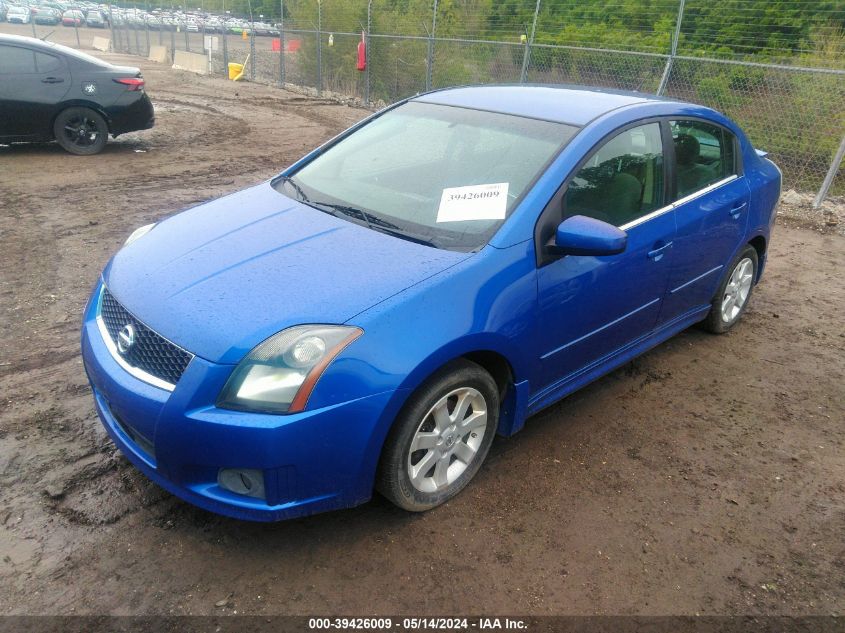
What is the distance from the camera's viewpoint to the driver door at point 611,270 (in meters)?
2.97

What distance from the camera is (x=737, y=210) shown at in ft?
13.6

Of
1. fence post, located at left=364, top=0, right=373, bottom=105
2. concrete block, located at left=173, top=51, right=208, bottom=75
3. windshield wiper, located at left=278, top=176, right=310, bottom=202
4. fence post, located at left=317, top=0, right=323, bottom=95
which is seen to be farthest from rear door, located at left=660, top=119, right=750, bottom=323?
concrete block, located at left=173, top=51, right=208, bottom=75

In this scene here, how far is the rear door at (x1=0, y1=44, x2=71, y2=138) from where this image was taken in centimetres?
831

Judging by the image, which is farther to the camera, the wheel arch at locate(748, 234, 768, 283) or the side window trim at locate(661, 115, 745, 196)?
the wheel arch at locate(748, 234, 768, 283)

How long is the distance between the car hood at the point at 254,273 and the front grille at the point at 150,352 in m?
0.04

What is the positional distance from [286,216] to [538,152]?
1284mm

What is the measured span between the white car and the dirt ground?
51148 mm

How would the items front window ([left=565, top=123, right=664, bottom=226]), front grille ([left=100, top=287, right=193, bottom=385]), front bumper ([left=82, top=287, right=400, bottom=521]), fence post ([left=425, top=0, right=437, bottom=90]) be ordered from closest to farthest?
1. front bumper ([left=82, top=287, right=400, bottom=521])
2. front grille ([left=100, top=287, right=193, bottom=385])
3. front window ([left=565, top=123, right=664, bottom=226])
4. fence post ([left=425, top=0, right=437, bottom=90])

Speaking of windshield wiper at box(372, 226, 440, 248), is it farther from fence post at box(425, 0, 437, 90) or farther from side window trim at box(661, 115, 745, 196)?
fence post at box(425, 0, 437, 90)

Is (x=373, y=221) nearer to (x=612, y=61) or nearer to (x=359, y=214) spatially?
(x=359, y=214)

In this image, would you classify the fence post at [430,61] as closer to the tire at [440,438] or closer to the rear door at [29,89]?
the rear door at [29,89]

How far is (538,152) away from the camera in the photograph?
3.09 metres

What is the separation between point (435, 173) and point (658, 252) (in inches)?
50.9

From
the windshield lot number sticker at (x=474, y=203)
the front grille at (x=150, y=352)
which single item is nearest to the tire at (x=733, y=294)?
the windshield lot number sticker at (x=474, y=203)
